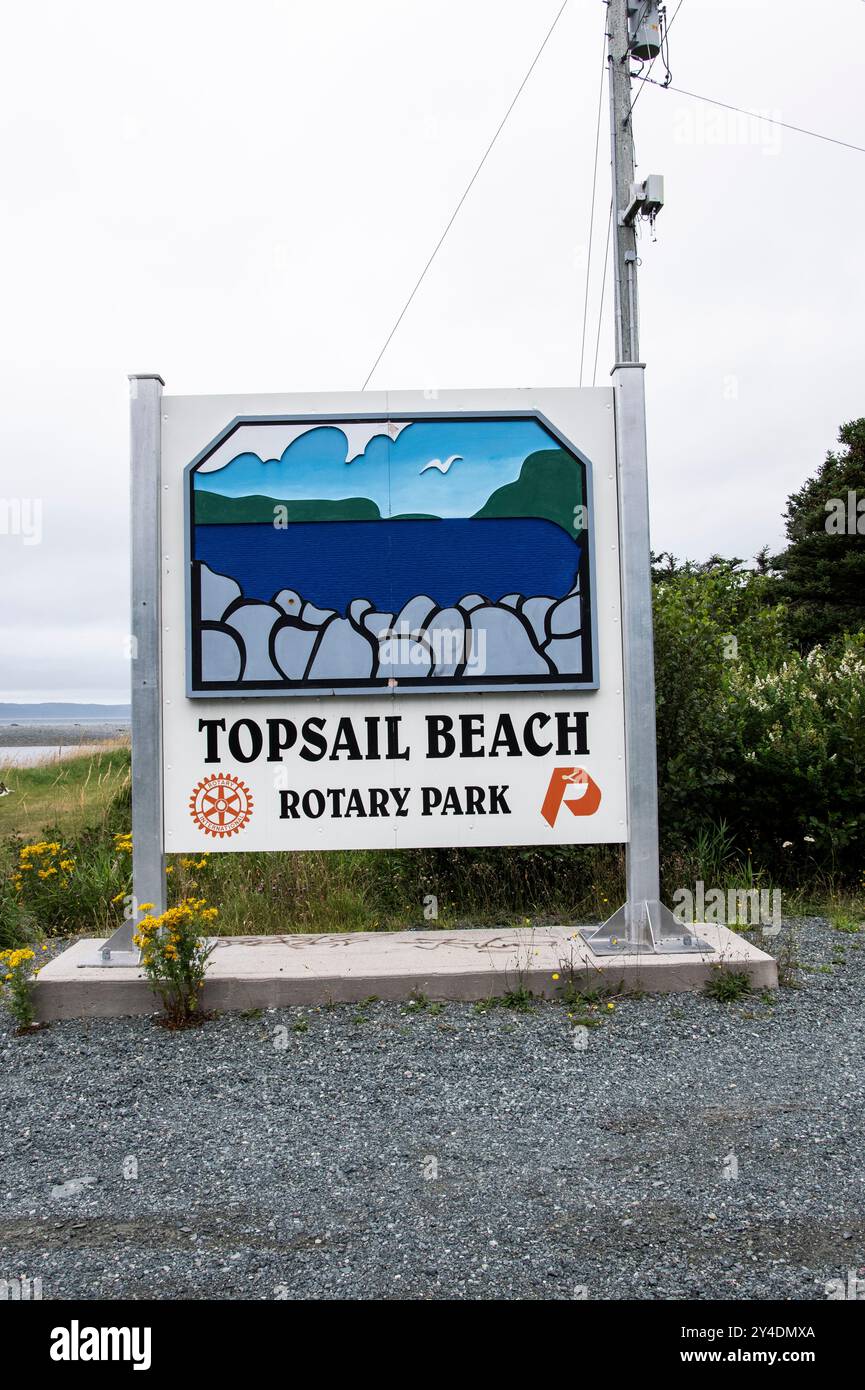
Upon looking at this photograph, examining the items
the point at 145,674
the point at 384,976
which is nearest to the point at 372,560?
the point at 145,674

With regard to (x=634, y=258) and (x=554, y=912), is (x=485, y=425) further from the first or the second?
(x=634, y=258)

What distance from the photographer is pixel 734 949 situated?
4.76m

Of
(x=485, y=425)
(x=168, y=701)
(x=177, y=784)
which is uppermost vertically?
(x=485, y=425)

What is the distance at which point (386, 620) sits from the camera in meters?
4.83

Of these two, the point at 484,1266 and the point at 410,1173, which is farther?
the point at 410,1173

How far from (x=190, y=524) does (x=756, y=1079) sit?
3.57 m

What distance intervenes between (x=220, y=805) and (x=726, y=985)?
259 centimetres

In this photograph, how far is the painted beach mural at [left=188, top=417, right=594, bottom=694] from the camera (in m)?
4.81

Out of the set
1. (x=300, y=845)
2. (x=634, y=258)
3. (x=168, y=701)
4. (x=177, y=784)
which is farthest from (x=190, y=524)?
(x=634, y=258)

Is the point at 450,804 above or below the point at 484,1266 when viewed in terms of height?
above

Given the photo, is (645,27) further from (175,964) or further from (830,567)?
(830,567)

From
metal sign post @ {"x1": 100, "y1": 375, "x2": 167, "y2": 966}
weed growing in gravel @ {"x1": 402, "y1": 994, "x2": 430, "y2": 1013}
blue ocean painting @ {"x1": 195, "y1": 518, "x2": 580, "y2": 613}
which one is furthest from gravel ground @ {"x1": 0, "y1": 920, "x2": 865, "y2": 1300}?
blue ocean painting @ {"x1": 195, "y1": 518, "x2": 580, "y2": 613}

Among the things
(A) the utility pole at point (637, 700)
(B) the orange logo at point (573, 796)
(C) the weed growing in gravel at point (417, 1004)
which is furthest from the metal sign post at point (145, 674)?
(A) the utility pole at point (637, 700)

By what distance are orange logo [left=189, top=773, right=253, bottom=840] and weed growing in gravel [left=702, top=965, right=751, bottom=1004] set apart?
2.38m
